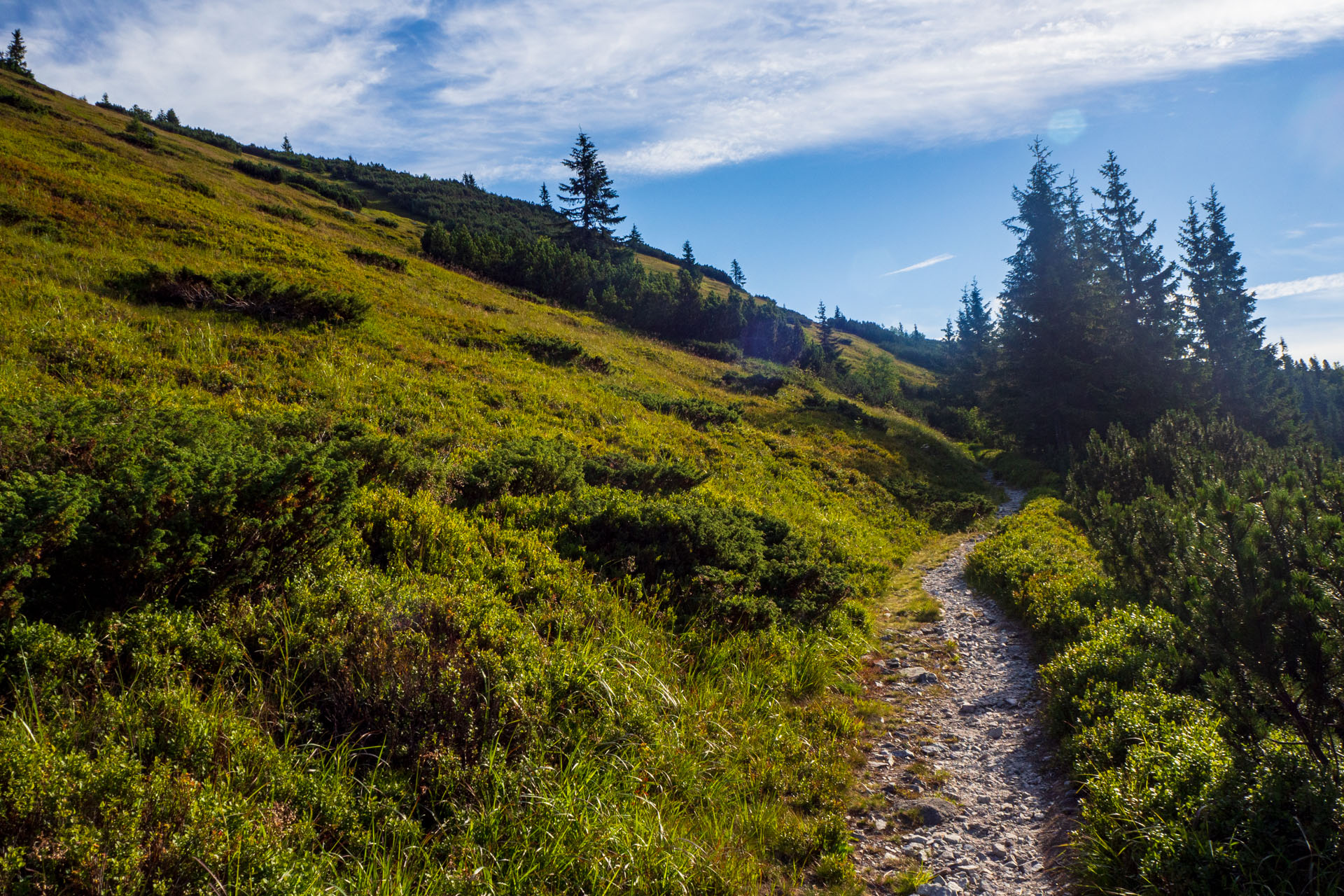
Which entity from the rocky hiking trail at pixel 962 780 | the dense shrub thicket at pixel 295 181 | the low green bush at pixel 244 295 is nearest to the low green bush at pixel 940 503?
the rocky hiking trail at pixel 962 780

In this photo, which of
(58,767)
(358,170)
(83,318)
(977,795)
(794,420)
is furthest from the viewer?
(358,170)

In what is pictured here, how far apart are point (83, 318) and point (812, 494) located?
648 inches

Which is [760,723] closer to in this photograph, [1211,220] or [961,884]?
[961,884]

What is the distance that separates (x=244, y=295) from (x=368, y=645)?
1410 cm

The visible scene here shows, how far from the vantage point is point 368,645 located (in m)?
4.03

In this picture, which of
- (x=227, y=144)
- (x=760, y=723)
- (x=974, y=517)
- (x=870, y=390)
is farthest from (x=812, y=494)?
(x=227, y=144)

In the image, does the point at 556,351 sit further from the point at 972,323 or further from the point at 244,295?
the point at 972,323

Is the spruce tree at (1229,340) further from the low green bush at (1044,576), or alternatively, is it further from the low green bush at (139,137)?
the low green bush at (139,137)

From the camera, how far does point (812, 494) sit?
17.0 metres

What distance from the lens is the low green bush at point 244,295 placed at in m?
13.1

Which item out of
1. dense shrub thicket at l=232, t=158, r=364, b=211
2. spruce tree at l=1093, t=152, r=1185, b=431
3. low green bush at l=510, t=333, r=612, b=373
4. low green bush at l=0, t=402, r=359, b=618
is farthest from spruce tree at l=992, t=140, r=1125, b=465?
dense shrub thicket at l=232, t=158, r=364, b=211

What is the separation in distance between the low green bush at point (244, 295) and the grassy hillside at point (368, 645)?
1383mm

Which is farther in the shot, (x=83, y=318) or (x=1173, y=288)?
(x=1173, y=288)

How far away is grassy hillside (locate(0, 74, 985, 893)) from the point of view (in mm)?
2799
